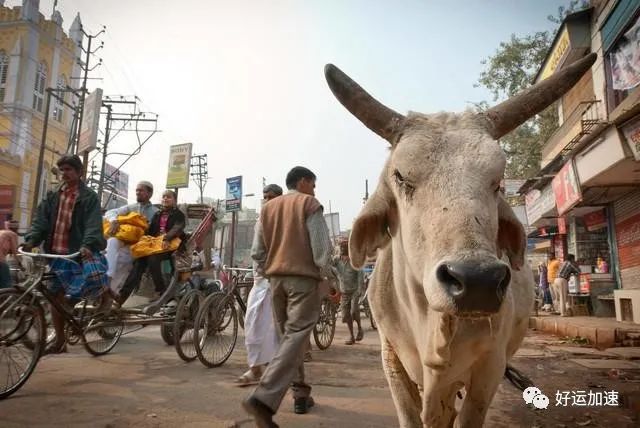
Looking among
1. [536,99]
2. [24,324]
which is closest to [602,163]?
[536,99]

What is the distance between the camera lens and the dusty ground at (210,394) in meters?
3.44

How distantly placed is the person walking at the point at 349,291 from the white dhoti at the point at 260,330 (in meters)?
3.88

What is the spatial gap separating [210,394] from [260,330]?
921 millimetres

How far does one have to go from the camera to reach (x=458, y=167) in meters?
1.87

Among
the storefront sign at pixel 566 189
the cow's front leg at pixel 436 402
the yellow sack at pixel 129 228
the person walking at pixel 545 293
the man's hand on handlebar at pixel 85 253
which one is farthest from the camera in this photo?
the person walking at pixel 545 293

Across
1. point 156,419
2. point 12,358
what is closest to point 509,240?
point 156,419

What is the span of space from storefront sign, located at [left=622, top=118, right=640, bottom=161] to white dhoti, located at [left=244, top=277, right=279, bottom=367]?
764 centimetres

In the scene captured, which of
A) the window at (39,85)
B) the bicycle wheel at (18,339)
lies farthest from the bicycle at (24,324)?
the window at (39,85)

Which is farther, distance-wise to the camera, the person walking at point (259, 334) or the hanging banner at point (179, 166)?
the hanging banner at point (179, 166)

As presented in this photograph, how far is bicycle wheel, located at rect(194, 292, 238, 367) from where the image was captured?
5516 millimetres

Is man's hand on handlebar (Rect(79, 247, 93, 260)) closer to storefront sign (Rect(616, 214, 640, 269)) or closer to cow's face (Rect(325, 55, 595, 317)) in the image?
cow's face (Rect(325, 55, 595, 317))

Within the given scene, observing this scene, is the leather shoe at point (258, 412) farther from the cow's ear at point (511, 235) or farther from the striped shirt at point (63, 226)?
the striped shirt at point (63, 226)

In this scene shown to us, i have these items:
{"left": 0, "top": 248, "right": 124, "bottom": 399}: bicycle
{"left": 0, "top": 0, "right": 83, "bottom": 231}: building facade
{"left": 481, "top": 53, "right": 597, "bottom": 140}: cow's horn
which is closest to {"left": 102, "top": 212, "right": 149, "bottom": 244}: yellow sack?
{"left": 0, "top": 248, "right": 124, "bottom": 399}: bicycle

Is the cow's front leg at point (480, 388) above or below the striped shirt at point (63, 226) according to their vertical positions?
below
